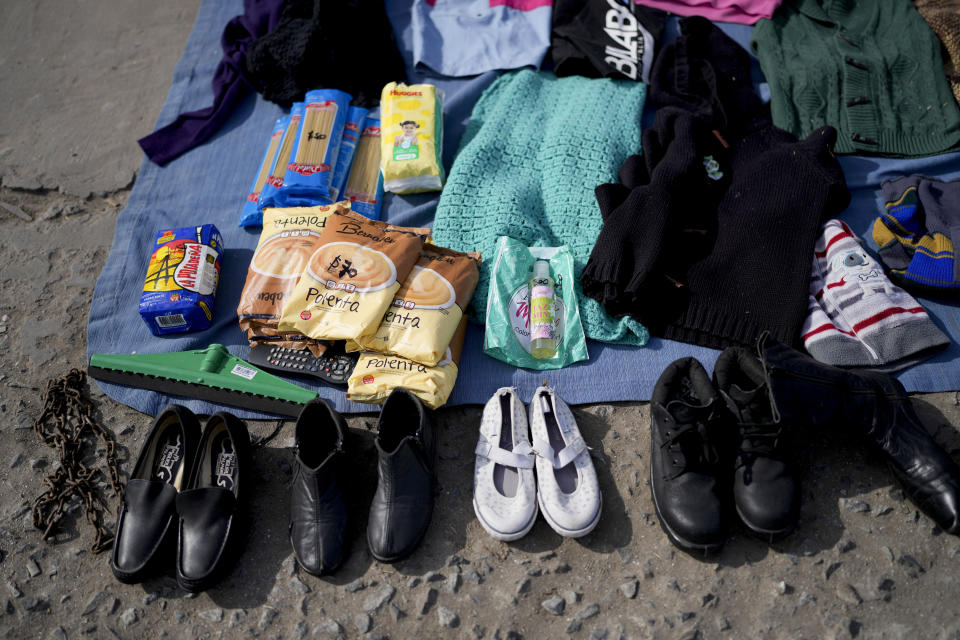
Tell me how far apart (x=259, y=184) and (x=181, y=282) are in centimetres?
62

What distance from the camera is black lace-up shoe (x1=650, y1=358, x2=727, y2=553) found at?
Answer: 5.81 ft

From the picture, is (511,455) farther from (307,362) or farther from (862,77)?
(862,77)

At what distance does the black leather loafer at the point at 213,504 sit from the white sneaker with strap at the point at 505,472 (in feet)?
2.44

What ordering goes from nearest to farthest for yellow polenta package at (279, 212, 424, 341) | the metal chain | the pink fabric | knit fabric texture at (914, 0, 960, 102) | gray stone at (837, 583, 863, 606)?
gray stone at (837, 583, 863, 606) → the metal chain → yellow polenta package at (279, 212, 424, 341) → knit fabric texture at (914, 0, 960, 102) → the pink fabric

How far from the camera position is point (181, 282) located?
233 cm

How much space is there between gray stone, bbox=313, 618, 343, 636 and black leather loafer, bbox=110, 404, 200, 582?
0.53 metres

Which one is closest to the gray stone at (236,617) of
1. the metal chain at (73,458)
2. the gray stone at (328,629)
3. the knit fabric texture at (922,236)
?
the gray stone at (328,629)

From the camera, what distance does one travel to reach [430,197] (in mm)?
2729

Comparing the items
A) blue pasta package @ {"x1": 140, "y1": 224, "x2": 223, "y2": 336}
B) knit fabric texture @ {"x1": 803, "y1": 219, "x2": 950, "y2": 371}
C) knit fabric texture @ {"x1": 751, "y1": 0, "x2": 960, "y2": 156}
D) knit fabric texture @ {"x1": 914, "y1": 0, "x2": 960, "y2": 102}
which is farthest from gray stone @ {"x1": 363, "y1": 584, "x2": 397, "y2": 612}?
knit fabric texture @ {"x1": 914, "y1": 0, "x2": 960, "y2": 102}

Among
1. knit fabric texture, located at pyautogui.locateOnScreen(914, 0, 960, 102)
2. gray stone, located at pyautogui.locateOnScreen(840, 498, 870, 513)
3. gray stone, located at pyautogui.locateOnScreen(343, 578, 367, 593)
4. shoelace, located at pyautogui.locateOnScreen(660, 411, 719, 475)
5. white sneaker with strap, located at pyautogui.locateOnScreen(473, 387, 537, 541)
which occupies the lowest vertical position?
gray stone, located at pyautogui.locateOnScreen(343, 578, 367, 593)

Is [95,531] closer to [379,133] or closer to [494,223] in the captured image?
[494,223]

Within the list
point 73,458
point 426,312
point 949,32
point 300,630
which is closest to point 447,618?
point 300,630

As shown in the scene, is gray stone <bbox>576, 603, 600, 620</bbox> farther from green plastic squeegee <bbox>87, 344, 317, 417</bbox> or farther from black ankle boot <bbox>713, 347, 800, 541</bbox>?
green plastic squeegee <bbox>87, 344, 317, 417</bbox>

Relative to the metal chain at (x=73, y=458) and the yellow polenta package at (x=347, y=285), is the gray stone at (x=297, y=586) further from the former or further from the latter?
the yellow polenta package at (x=347, y=285)
